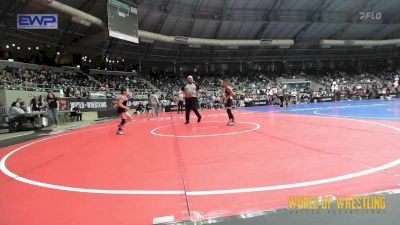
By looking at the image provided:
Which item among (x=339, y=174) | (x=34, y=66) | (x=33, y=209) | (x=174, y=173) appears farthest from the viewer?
(x=34, y=66)

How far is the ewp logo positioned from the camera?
20016 millimetres

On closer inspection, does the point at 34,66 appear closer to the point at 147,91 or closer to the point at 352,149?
the point at 147,91

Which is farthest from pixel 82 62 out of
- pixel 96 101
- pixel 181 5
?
pixel 96 101

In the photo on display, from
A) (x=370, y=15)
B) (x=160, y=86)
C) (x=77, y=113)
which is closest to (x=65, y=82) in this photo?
(x=77, y=113)

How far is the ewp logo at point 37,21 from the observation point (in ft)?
65.7

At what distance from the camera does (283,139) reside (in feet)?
24.7

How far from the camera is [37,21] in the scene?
805 inches

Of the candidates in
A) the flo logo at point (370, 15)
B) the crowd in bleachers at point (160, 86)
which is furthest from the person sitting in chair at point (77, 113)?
the flo logo at point (370, 15)

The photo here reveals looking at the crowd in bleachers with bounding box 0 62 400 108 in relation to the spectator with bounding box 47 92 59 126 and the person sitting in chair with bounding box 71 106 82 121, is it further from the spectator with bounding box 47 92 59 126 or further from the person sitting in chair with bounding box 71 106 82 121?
the spectator with bounding box 47 92 59 126

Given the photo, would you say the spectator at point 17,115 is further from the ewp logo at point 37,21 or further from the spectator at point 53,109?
the ewp logo at point 37,21

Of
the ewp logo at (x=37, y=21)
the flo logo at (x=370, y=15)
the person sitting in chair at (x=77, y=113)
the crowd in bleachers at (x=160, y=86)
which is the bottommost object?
the person sitting in chair at (x=77, y=113)

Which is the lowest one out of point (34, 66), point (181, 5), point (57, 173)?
point (57, 173)

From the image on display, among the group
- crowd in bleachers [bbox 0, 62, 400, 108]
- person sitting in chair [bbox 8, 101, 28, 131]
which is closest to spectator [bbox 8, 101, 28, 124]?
person sitting in chair [bbox 8, 101, 28, 131]

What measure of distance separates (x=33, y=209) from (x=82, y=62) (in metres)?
39.1
